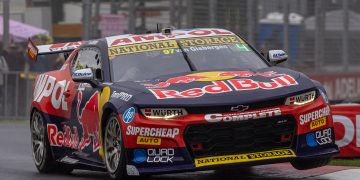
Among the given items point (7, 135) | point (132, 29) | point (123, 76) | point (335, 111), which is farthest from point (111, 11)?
point (123, 76)

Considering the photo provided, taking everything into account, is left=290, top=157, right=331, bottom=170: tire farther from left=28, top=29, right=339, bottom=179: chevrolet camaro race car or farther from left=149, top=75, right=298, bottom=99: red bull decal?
left=149, top=75, right=298, bottom=99: red bull decal

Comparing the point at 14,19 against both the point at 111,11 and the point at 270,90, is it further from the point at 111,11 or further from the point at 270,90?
the point at 270,90

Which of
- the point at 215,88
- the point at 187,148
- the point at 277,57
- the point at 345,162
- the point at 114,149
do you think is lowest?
the point at 345,162

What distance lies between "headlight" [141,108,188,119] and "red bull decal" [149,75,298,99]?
13 cm

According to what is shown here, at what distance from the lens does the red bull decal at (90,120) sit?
10.5 m

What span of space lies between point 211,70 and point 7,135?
9.63 meters

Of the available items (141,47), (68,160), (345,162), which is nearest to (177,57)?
(141,47)

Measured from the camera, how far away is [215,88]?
377 inches

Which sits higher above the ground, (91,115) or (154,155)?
(91,115)

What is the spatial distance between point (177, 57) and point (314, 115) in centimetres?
181

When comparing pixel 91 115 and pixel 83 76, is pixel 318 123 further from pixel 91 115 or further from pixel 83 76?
pixel 83 76

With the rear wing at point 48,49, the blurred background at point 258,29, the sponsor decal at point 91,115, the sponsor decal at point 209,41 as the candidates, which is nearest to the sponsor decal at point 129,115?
the sponsor decal at point 91,115

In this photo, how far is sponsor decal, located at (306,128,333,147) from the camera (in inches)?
379

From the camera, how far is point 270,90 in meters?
9.55
